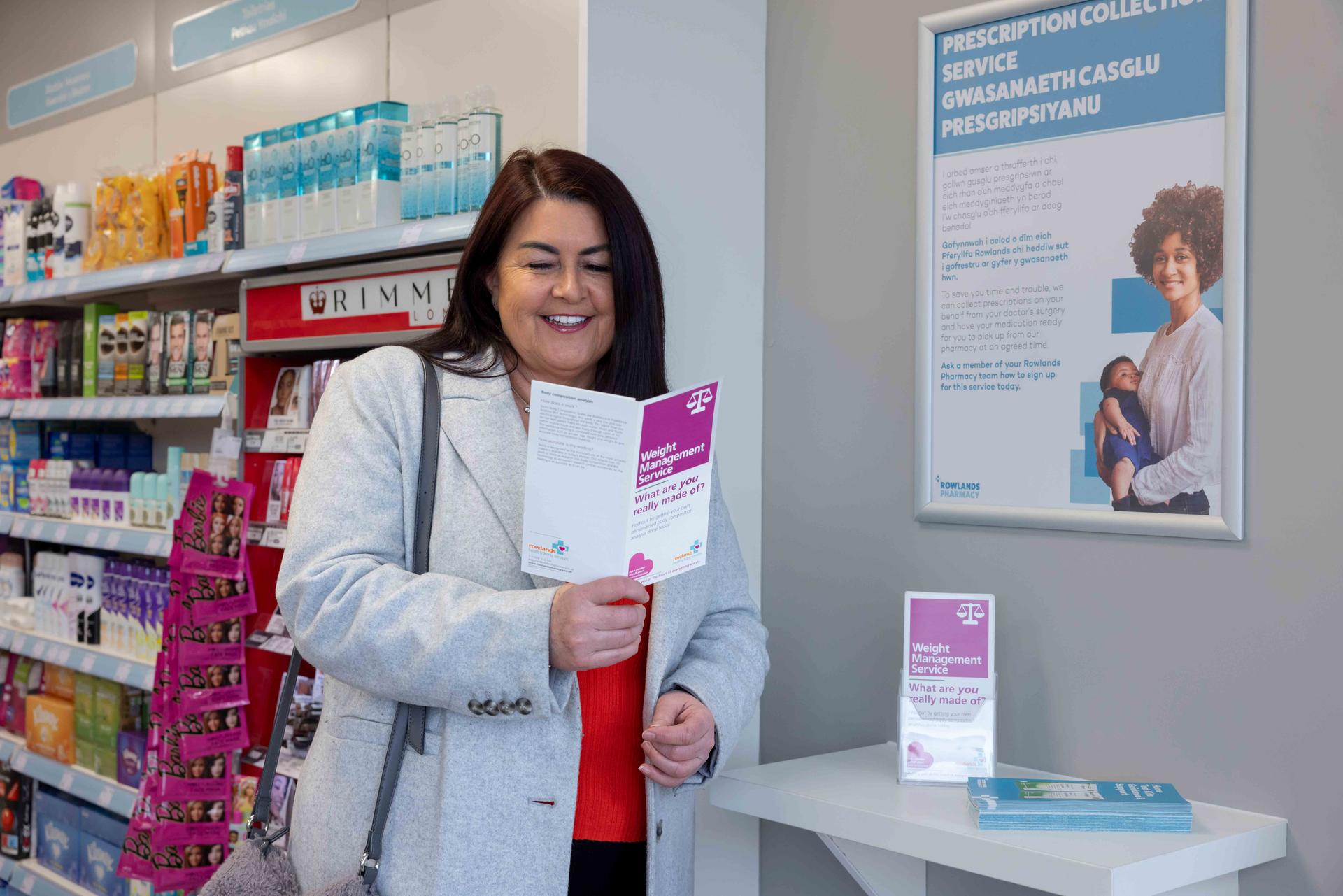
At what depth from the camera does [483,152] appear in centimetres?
258

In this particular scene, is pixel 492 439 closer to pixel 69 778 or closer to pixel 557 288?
pixel 557 288

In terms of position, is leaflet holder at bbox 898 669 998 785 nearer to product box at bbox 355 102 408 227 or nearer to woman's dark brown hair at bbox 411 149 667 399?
woman's dark brown hair at bbox 411 149 667 399

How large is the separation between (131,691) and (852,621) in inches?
98.6

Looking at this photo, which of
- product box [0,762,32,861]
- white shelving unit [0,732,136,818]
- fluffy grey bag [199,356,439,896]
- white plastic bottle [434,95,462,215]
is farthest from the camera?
product box [0,762,32,861]

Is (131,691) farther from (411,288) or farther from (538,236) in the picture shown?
(538,236)

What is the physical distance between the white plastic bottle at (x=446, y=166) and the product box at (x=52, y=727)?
96.2 inches

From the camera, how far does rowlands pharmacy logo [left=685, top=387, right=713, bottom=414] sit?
168 cm

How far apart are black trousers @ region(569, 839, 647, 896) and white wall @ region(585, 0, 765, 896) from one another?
2.56ft

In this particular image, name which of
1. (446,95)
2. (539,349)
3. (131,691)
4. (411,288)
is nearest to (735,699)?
(539,349)

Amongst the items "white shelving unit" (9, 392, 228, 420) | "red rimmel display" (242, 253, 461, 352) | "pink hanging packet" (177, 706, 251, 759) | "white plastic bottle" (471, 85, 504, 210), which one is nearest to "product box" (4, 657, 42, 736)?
"white shelving unit" (9, 392, 228, 420)

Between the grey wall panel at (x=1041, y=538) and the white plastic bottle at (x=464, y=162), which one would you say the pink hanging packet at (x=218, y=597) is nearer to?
the white plastic bottle at (x=464, y=162)

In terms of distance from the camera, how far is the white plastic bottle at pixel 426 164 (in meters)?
2.67

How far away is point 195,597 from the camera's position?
3090 millimetres

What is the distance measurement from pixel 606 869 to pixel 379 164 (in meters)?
1.73
